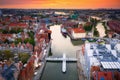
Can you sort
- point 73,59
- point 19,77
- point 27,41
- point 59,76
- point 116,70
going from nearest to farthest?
1. point 19,77
2. point 116,70
3. point 59,76
4. point 73,59
5. point 27,41

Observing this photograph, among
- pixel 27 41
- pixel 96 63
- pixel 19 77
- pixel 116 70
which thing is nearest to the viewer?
pixel 19 77

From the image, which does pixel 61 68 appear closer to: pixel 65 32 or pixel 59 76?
pixel 59 76

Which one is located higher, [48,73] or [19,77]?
[19,77]

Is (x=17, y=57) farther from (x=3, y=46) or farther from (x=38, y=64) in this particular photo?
(x=3, y=46)

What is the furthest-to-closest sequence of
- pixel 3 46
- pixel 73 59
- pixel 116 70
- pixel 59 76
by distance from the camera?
pixel 3 46
pixel 73 59
pixel 59 76
pixel 116 70

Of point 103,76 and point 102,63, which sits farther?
point 102,63

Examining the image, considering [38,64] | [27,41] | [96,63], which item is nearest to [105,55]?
[96,63]

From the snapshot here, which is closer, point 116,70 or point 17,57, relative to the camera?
point 116,70

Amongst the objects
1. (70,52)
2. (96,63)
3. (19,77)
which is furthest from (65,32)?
(19,77)

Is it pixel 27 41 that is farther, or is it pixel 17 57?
pixel 27 41
